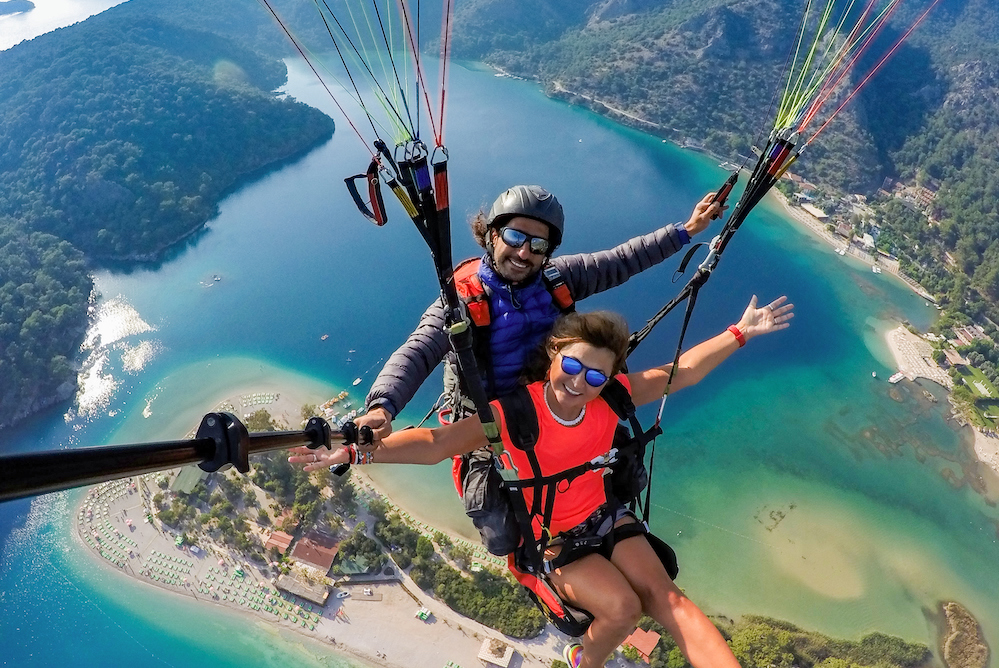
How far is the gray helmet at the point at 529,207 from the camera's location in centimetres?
220

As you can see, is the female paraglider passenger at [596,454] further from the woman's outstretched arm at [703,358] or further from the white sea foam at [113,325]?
the white sea foam at [113,325]

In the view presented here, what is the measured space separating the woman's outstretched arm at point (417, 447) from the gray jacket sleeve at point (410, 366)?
10cm

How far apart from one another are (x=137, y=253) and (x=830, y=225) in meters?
29.7

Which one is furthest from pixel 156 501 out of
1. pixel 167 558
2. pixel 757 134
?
pixel 757 134

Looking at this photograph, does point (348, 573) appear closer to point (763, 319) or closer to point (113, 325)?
point (763, 319)

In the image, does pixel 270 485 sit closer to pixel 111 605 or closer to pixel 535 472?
pixel 111 605

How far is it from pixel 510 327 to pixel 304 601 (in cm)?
1214

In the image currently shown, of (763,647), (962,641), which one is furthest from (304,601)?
(962,641)

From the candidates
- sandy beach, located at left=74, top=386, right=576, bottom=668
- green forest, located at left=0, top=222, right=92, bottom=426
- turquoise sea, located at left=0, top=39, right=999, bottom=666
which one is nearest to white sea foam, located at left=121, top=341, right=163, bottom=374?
turquoise sea, located at left=0, top=39, right=999, bottom=666

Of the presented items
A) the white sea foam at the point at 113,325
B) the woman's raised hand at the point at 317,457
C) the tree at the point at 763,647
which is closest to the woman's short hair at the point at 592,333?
the woman's raised hand at the point at 317,457

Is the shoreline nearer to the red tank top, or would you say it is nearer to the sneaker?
the sneaker

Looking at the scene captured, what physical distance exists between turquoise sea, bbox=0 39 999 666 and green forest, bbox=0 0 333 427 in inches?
52.9

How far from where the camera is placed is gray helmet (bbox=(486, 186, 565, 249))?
2.20m

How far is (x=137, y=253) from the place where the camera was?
965 inches
